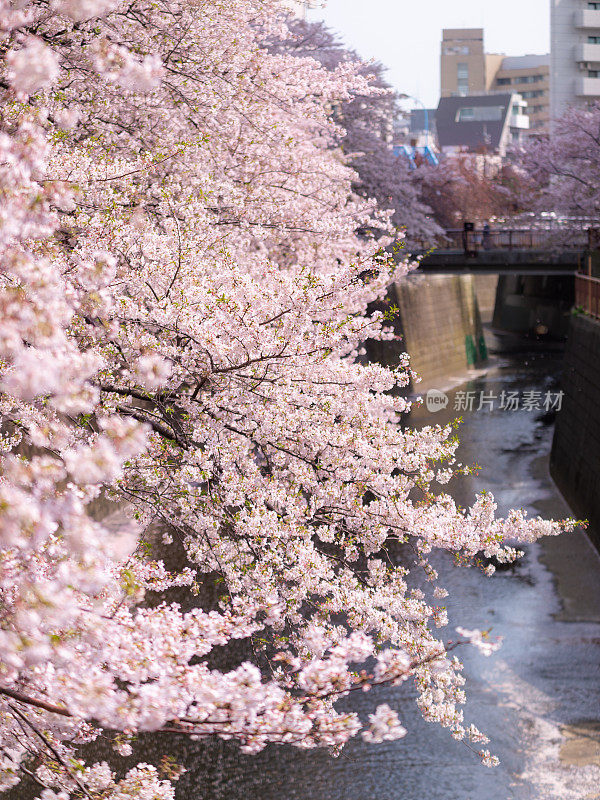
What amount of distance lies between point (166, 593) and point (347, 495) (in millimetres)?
9384

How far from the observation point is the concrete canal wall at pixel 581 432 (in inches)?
837

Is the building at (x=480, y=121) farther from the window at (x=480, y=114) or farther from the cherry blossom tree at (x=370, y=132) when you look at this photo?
the cherry blossom tree at (x=370, y=132)

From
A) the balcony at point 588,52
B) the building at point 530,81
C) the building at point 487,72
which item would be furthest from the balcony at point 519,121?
the balcony at point 588,52

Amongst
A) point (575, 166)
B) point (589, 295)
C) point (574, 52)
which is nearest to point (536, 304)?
point (575, 166)

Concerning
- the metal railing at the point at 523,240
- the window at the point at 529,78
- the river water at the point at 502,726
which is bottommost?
the river water at the point at 502,726

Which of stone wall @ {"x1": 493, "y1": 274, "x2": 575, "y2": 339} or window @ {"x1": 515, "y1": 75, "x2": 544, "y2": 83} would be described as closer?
stone wall @ {"x1": 493, "y1": 274, "x2": 575, "y2": 339}

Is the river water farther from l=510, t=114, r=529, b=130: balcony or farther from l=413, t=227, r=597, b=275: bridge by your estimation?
l=510, t=114, r=529, b=130: balcony

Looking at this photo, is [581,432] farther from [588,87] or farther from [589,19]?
[589,19]

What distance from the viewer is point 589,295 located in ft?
88.7

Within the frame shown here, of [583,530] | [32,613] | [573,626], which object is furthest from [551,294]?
[32,613]

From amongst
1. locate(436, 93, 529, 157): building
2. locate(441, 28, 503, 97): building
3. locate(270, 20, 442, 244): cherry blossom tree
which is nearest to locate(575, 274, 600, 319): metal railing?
locate(270, 20, 442, 244): cherry blossom tree

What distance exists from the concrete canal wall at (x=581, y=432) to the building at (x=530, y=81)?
10073 centimetres

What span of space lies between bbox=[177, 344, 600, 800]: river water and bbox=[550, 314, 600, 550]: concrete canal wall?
1257mm

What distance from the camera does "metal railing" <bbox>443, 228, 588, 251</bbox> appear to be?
4266cm
